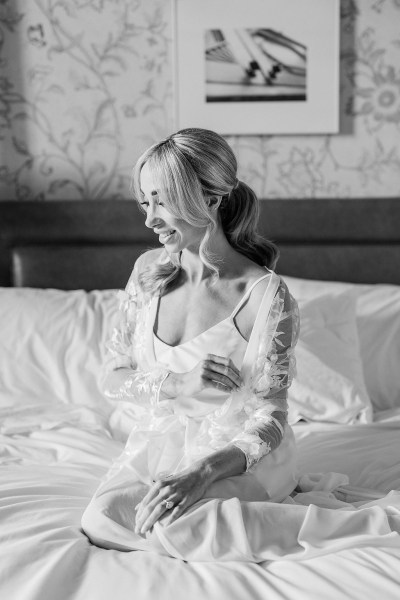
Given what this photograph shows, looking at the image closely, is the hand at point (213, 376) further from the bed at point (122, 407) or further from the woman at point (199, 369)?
the bed at point (122, 407)

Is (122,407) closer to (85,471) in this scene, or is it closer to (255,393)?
(85,471)

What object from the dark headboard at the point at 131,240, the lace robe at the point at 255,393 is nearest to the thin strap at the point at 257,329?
the lace robe at the point at 255,393

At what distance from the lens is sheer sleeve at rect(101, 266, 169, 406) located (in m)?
1.87

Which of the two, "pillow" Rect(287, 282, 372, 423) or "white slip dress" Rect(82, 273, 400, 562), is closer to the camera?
"white slip dress" Rect(82, 273, 400, 562)

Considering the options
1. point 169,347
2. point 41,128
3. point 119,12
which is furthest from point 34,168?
point 169,347

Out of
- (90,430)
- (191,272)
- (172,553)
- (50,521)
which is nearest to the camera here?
(172,553)

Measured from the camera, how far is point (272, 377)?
179cm

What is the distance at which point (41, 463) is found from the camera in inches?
80.4

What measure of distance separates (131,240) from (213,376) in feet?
4.47

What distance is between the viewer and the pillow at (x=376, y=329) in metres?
2.55

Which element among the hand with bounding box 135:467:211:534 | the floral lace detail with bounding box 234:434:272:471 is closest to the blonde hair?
the floral lace detail with bounding box 234:434:272:471

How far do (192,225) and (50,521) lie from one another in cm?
69

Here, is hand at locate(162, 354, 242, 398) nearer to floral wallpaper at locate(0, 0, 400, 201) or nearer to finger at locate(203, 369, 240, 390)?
finger at locate(203, 369, 240, 390)

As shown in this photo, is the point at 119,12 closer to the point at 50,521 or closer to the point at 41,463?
the point at 41,463
